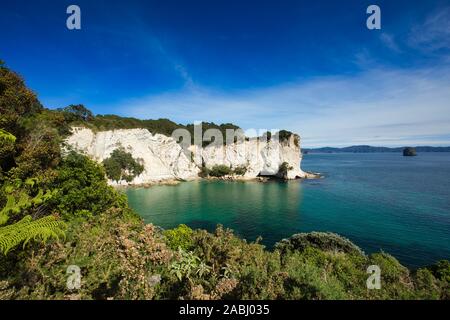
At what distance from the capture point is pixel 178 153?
223 ft

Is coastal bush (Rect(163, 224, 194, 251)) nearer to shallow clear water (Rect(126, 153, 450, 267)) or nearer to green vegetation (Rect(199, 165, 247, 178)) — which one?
shallow clear water (Rect(126, 153, 450, 267))

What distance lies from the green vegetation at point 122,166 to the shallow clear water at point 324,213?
6.86 meters

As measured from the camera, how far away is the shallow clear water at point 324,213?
2549cm

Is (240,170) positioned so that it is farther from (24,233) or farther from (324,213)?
(24,233)

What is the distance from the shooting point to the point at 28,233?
19.8 feet

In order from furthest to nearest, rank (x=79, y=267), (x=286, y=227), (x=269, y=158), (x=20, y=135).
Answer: (x=269, y=158) → (x=286, y=227) → (x=20, y=135) → (x=79, y=267)

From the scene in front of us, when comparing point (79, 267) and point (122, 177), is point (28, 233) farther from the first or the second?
point (122, 177)

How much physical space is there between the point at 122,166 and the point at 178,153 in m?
A: 16.2

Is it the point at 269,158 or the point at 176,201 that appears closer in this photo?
the point at 176,201

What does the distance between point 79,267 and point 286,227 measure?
87.4 feet

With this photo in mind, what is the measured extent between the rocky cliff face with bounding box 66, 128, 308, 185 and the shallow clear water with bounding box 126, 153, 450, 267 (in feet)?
37.8

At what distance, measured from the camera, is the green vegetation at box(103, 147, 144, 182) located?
54.3 metres

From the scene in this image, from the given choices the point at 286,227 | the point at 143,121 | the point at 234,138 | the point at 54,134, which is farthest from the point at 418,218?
the point at 143,121
